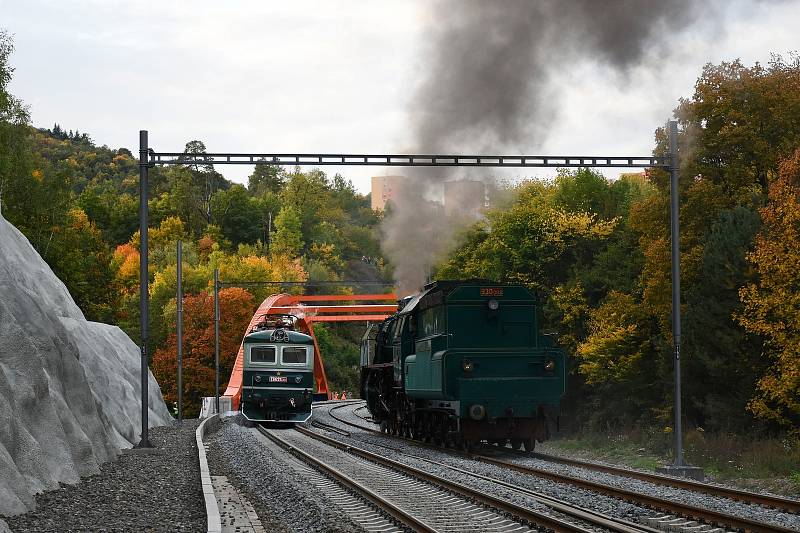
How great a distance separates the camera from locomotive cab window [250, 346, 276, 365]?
131 feet

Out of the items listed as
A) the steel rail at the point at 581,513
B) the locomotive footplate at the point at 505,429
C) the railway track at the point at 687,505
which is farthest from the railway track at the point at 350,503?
the locomotive footplate at the point at 505,429

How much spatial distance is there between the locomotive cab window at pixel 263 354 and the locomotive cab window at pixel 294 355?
0.43 metres

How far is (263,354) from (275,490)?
23248 millimetres

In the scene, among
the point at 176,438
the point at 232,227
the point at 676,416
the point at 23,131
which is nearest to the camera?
the point at 676,416

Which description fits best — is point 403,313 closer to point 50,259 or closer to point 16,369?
point 16,369

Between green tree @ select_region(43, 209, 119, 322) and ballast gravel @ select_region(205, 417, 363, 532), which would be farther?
green tree @ select_region(43, 209, 119, 322)

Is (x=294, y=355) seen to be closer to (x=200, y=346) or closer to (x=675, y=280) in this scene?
(x=675, y=280)

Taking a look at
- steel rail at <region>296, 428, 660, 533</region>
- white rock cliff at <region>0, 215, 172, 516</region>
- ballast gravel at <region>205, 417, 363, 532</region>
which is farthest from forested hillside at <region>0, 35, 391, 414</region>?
steel rail at <region>296, 428, 660, 533</region>

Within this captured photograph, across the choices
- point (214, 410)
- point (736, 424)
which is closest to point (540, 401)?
point (736, 424)

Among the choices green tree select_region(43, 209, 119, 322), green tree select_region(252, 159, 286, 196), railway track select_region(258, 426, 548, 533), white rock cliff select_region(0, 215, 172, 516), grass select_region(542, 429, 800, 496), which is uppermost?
green tree select_region(252, 159, 286, 196)

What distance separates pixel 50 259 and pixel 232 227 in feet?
223

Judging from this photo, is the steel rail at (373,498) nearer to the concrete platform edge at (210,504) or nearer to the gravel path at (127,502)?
the concrete platform edge at (210,504)

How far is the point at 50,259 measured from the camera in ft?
212

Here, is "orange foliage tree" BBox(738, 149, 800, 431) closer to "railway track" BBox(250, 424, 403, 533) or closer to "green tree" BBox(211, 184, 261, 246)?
"railway track" BBox(250, 424, 403, 533)
